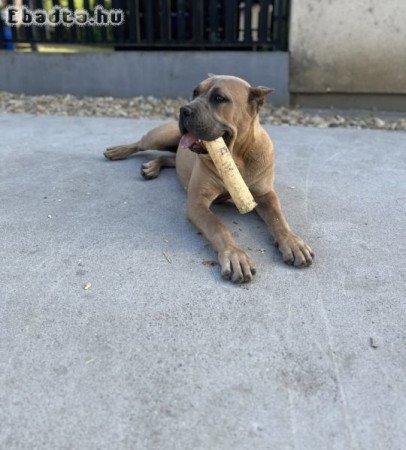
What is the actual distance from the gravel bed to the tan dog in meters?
2.93

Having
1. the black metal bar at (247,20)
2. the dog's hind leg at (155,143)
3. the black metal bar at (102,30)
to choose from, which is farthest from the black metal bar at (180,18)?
the dog's hind leg at (155,143)

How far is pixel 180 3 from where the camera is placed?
661cm

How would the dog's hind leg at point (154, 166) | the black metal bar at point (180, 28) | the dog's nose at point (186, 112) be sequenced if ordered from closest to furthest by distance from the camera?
the dog's nose at point (186, 112), the dog's hind leg at point (154, 166), the black metal bar at point (180, 28)

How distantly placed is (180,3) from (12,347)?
5.76 meters

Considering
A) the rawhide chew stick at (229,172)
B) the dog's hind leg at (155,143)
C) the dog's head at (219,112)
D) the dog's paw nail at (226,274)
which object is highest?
the dog's head at (219,112)

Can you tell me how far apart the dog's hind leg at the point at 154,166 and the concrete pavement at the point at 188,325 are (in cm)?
14

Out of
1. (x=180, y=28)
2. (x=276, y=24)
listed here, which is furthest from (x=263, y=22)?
(x=180, y=28)

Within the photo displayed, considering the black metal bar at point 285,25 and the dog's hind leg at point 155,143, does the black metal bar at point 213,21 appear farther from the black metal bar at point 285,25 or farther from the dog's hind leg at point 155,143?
the dog's hind leg at point 155,143

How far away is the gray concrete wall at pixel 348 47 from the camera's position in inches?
239

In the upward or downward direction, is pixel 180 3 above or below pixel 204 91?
Result: above

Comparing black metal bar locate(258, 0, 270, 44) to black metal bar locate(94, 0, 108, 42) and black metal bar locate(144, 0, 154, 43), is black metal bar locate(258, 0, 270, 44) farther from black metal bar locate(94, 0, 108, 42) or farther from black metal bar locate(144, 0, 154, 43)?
black metal bar locate(94, 0, 108, 42)

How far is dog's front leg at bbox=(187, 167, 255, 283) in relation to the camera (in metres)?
2.54

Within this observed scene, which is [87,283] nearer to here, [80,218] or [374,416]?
[80,218]

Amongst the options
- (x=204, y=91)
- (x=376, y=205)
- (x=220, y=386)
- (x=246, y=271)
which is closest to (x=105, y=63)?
(x=204, y=91)
